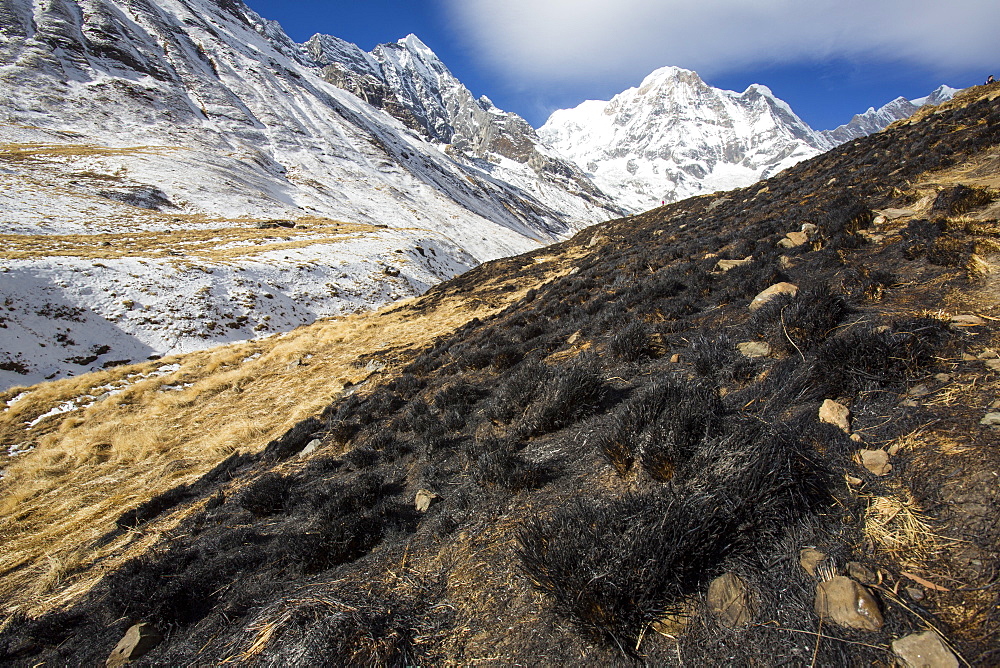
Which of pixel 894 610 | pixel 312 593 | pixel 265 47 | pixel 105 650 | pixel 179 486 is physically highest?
pixel 265 47

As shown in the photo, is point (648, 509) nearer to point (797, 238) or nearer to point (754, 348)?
point (754, 348)

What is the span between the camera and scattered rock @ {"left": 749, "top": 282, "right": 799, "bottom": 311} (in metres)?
5.37

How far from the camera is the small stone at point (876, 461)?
2.43 meters

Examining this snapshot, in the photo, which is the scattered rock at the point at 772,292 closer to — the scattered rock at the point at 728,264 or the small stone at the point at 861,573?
the scattered rock at the point at 728,264

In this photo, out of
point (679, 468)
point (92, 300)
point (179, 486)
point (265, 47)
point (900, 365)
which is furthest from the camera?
point (265, 47)

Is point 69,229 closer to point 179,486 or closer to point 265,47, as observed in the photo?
point 179,486

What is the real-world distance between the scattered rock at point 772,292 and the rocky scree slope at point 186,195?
74.9ft

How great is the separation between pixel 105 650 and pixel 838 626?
5296 millimetres

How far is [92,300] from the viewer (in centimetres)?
1894

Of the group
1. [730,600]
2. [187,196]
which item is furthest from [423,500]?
[187,196]

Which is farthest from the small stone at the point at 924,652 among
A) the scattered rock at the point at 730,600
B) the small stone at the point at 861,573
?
the scattered rock at the point at 730,600

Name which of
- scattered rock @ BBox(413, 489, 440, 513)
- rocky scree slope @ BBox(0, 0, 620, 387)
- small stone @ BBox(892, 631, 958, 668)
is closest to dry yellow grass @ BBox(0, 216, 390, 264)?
rocky scree slope @ BBox(0, 0, 620, 387)

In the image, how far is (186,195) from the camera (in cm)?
4322

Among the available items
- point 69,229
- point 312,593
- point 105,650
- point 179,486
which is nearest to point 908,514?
point 312,593
